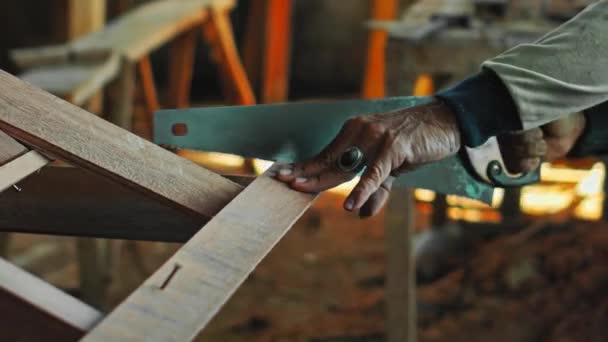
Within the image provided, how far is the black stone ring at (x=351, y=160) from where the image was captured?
164 centimetres

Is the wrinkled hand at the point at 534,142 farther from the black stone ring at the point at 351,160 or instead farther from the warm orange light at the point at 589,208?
the warm orange light at the point at 589,208

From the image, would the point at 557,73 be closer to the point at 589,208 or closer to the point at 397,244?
the point at 397,244

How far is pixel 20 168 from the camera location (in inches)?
53.8

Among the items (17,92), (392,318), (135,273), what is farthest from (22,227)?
(135,273)

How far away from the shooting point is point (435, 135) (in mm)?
1734

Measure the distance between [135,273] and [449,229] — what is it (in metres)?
1.66

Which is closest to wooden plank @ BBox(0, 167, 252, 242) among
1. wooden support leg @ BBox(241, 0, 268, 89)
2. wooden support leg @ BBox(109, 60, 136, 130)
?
wooden support leg @ BBox(109, 60, 136, 130)

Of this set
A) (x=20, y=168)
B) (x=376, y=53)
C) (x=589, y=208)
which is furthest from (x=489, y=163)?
(x=376, y=53)

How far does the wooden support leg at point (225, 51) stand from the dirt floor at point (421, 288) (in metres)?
0.93

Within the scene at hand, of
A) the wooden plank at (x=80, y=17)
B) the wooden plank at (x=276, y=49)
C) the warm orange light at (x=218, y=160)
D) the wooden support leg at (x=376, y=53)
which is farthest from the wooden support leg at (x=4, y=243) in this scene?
the wooden support leg at (x=376, y=53)

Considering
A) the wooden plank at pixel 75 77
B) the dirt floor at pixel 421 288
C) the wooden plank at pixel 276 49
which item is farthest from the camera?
the wooden plank at pixel 276 49

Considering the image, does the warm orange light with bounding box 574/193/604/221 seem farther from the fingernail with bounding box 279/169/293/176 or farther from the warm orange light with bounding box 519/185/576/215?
the fingernail with bounding box 279/169/293/176

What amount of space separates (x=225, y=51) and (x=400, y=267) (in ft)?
8.09

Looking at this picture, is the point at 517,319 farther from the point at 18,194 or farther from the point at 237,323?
the point at 18,194
